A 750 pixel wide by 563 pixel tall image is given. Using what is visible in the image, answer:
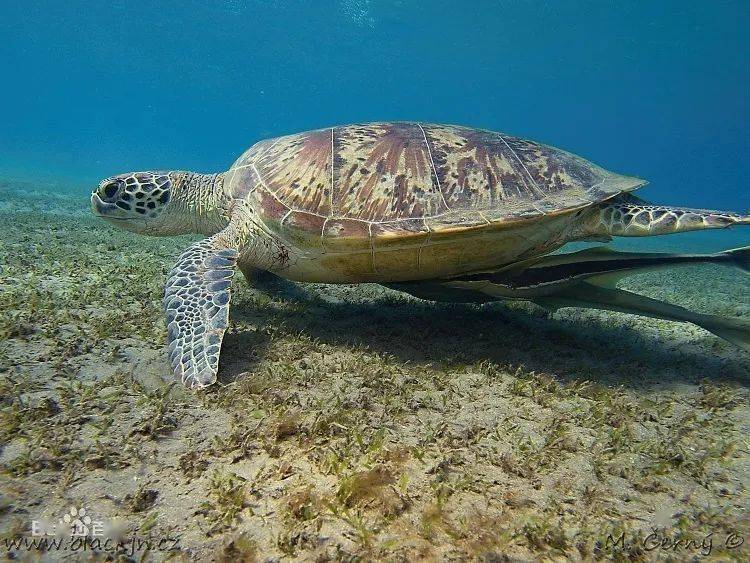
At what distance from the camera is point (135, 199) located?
188 inches

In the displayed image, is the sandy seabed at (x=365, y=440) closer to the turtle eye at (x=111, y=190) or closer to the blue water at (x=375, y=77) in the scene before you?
the turtle eye at (x=111, y=190)

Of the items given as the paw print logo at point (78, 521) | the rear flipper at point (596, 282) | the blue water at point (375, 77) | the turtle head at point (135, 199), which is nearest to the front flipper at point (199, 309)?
the paw print logo at point (78, 521)

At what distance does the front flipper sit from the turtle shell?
722 millimetres

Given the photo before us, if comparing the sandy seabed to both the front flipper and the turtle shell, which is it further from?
the turtle shell

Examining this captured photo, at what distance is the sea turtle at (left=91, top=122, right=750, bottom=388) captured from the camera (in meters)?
3.53

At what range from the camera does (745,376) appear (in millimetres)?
3498

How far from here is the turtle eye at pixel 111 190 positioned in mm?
4684

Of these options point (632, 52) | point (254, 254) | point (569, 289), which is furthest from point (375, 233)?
point (632, 52)

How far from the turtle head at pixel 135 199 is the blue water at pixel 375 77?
31503 mm

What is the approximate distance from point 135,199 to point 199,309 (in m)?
2.51

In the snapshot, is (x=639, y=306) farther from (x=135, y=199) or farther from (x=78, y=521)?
(x=135, y=199)

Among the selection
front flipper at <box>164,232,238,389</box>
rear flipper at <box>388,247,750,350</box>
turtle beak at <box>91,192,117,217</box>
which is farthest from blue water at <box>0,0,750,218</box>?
rear flipper at <box>388,247,750,350</box>

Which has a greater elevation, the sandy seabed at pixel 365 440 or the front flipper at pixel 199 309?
the front flipper at pixel 199 309

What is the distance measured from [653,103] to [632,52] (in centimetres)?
3718
